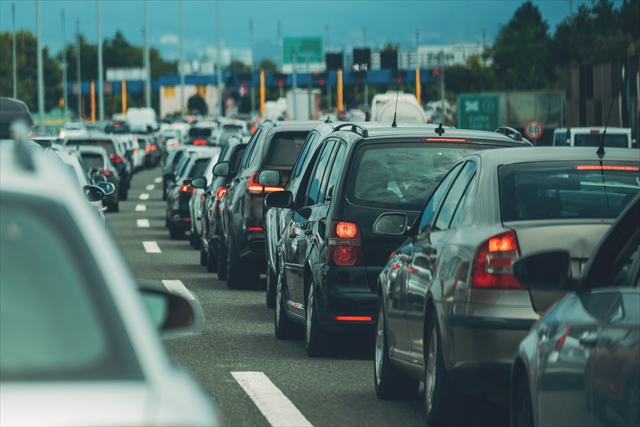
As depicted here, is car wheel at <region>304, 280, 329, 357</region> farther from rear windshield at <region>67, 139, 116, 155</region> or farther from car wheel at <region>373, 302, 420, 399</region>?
rear windshield at <region>67, 139, 116, 155</region>

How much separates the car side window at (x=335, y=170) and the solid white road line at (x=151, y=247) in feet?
43.6

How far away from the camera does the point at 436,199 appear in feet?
30.1

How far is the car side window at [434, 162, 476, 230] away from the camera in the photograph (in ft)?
28.0

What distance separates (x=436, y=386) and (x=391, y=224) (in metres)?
1.78

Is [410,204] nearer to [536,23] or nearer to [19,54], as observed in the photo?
[536,23]

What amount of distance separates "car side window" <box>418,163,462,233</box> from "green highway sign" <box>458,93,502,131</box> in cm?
4717

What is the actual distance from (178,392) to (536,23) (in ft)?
446

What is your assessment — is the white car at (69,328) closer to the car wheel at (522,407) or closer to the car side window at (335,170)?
the car wheel at (522,407)

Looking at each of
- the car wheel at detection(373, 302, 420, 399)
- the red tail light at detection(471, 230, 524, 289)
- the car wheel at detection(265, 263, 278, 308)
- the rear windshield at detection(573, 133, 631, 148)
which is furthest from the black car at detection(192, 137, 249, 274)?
the rear windshield at detection(573, 133, 631, 148)

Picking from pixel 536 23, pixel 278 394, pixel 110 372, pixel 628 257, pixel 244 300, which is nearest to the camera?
pixel 110 372

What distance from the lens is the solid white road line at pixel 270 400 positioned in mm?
8703

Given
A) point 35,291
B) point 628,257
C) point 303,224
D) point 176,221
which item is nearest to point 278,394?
point 303,224

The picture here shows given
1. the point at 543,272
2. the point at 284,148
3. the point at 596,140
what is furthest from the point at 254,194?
the point at 596,140

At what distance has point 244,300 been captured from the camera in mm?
16484
